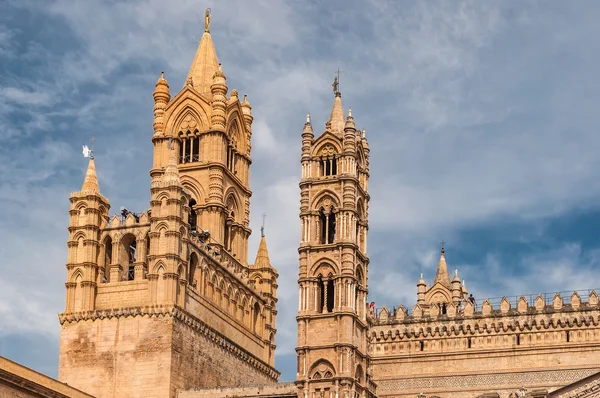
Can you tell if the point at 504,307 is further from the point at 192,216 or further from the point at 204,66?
the point at 204,66

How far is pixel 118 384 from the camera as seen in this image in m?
61.8

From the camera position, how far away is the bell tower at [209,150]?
239 ft

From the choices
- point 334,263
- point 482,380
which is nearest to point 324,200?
point 334,263

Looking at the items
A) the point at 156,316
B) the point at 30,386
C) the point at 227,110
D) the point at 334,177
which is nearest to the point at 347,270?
the point at 334,177

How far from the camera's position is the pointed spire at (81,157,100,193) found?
2638 inches

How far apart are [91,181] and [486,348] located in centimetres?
2417

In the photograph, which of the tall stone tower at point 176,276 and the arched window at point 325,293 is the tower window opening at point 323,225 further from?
the tall stone tower at point 176,276

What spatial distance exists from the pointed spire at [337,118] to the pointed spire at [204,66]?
592 inches

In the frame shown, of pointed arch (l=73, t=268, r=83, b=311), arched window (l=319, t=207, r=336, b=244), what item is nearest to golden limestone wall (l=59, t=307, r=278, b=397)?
pointed arch (l=73, t=268, r=83, b=311)

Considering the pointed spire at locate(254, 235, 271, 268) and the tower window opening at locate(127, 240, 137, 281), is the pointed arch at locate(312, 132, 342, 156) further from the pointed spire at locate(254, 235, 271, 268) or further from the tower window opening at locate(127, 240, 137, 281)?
the pointed spire at locate(254, 235, 271, 268)

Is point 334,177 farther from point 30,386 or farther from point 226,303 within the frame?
point 30,386

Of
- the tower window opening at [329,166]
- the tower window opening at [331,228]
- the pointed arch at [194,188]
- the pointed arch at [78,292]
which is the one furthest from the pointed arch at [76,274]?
the tower window opening at [329,166]

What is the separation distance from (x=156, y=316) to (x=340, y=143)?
13.3m

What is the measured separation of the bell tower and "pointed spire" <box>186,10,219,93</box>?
0.07 metres
